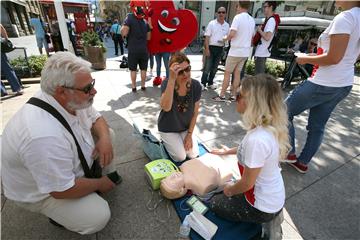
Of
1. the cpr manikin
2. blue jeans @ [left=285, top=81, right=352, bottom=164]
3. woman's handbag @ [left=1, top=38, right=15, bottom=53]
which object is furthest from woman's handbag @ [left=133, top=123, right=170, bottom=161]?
woman's handbag @ [left=1, top=38, right=15, bottom=53]

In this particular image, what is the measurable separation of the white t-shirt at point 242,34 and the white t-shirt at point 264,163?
3352 millimetres

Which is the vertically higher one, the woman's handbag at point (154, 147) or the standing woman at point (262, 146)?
the standing woman at point (262, 146)

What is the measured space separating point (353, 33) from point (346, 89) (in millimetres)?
567

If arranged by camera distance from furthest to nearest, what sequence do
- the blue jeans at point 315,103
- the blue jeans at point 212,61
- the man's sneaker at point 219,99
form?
the blue jeans at point 212,61 → the man's sneaker at point 219,99 → the blue jeans at point 315,103

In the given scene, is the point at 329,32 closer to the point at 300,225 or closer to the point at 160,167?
the point at 300,225

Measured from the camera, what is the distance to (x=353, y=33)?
75.1 inches

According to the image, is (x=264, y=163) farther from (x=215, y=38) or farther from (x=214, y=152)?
(x=215, y=38)

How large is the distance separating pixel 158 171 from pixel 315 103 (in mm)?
1868

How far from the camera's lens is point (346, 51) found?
202 cm

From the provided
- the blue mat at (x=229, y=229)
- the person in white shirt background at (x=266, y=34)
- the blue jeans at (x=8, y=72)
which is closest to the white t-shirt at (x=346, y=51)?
the blue mat at (x=229, y=229)

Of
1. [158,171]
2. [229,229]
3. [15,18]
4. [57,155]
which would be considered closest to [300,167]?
[229,229]

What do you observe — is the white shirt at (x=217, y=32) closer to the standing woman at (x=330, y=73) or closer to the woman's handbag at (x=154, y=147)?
the standing woman at (x=330, y=73)

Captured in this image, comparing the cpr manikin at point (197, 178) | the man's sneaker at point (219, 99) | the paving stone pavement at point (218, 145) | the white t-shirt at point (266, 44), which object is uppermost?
the white t-shirt at point (266, 44)

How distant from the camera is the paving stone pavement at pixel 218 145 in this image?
73.3 inches
